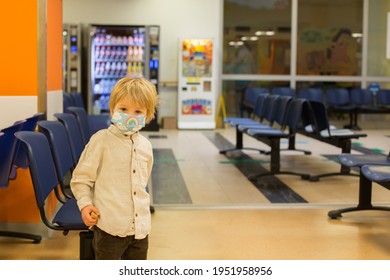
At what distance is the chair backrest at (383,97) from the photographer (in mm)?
13883

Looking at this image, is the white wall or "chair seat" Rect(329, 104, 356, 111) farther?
"chair seat" Rect(329, 104, 356, 111)

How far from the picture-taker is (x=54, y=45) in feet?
16.7

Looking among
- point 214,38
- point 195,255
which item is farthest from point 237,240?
point 214,38

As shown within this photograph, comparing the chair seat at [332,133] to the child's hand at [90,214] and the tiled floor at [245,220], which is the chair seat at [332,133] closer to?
the tiled floor at [245,220]

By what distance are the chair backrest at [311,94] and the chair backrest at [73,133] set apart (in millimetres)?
9094

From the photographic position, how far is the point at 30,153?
3.16m

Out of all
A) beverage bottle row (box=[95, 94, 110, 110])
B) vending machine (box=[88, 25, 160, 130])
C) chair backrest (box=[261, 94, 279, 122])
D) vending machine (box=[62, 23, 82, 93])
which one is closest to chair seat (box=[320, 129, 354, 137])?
chair backrest (box=[261, 94, 279, 122])

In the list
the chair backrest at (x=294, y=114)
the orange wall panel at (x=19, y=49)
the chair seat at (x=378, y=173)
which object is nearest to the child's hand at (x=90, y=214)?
the orange wall panel at (x=19, y=49)

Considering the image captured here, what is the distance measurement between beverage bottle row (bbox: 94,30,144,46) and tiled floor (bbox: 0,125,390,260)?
4908 mm

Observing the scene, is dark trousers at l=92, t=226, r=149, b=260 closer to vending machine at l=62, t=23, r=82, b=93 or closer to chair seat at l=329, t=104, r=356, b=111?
vending machine at l=62, t=23, r=82, b=93

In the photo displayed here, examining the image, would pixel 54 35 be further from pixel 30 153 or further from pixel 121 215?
pixel 121 215

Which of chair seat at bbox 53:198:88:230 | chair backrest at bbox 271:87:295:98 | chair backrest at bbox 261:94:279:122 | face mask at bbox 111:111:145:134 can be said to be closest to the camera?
face mask at bbox 111:111:145:134

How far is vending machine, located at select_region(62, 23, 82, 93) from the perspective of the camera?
1233 centimetres

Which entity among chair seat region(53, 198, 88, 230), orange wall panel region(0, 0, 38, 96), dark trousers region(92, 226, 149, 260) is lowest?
chair seat region(53, 198, 88, 230)
